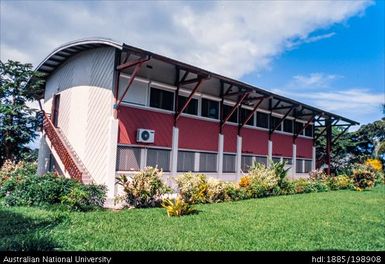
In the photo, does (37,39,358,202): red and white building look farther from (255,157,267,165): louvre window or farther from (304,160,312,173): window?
(304,160,312,173): window

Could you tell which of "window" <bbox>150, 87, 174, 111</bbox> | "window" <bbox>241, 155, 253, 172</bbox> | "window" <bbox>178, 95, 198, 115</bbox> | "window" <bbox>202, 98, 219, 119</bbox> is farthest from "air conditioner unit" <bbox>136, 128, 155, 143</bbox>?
"window" <bbox>241, 155, 253, 172</bbox>

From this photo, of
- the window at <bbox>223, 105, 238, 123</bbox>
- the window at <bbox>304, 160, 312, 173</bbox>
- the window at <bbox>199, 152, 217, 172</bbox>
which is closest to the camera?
the window at <bbox>199, 152, 217, 172</bbox>

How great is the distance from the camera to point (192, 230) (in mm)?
8203

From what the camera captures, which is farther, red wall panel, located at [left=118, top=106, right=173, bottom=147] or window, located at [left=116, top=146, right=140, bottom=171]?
red wall panel, located at [left=118, top=106, right=173, bottom=147]

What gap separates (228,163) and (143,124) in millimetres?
7101

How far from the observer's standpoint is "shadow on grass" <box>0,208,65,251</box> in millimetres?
6218

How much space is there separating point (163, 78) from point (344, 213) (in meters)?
10.5

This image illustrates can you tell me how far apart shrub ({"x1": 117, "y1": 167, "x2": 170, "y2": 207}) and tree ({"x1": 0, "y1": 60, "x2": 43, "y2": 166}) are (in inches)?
392

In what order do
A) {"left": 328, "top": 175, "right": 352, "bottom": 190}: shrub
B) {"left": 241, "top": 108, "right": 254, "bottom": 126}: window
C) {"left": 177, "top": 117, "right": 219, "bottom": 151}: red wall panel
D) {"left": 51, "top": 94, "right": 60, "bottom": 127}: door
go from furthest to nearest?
1. {"left": 328, "top": 175, "right": 352, "bottom": 190}: shrub
2. {"left": 241, "top": 108, "right": 254, "bottom": 126}: window
3. {"left": 51, "top": 94, "right": 60, "bottom": 127}: door
4. {"left": 177, "top": 117, "right": 219, "bottom": 151}: red wall panel

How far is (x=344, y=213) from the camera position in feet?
39.3

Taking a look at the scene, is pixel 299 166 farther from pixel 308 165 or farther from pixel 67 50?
pixel 67 50

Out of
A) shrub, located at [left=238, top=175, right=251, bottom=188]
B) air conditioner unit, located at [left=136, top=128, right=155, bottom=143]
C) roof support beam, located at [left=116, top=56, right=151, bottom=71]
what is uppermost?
roof support beam, located at [left=116, top=56, right=151, bottom=71]
